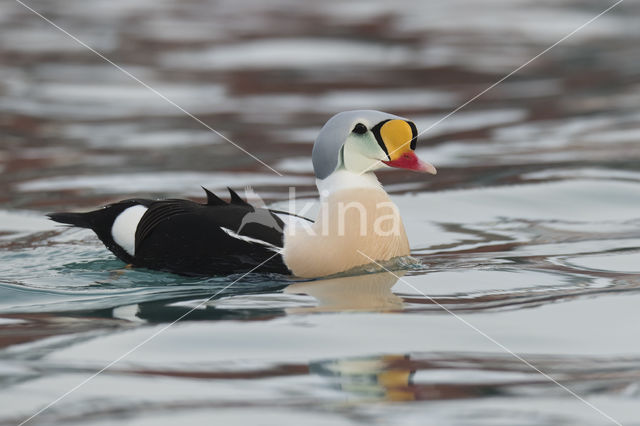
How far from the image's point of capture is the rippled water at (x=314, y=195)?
11.2 ft

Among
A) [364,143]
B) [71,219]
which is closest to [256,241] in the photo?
[364,143]

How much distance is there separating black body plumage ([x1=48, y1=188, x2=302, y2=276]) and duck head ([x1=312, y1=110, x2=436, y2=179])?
38 cm

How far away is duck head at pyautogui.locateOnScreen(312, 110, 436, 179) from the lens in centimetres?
474

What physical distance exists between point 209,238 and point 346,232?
0.60m

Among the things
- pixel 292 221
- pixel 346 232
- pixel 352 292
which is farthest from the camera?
pixel 292 221

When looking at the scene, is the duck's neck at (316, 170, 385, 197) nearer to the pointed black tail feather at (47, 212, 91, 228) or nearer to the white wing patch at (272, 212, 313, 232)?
the white wing patch at (272, 212, 313, 232)

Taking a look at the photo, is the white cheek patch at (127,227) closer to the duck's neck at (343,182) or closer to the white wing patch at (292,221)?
the white wing patch at (292,221)

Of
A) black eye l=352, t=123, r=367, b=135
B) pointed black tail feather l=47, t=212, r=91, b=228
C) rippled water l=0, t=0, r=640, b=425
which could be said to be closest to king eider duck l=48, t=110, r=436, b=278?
black eye l=352, t=123, r=367, b=135

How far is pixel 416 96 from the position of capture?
11.1 m

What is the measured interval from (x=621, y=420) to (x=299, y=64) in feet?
31.7

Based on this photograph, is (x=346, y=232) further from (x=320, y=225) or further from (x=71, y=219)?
(x=71, y=219)

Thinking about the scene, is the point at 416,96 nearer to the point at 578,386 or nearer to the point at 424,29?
the point at 424,29

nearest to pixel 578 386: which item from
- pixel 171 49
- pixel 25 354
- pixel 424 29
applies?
pixel 25 354

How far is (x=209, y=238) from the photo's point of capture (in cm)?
466
